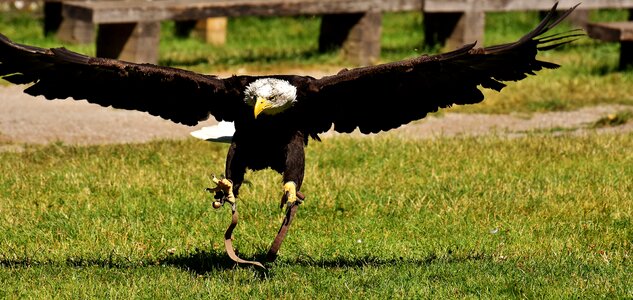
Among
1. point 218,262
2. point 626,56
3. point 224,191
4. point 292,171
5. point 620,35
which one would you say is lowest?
point 218,262

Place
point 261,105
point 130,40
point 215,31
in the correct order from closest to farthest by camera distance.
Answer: point 261,105
point 130,40
point 215,31

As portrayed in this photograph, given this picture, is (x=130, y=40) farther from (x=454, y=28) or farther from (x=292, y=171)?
(x=292, y=171)

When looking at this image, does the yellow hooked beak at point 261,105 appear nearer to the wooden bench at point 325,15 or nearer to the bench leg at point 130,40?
the wooden bench at point 325,15

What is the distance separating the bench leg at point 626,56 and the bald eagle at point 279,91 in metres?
7.39

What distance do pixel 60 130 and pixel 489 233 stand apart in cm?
452

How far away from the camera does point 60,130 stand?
10320 millimetres

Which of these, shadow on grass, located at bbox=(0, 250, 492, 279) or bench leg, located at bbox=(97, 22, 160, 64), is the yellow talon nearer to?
shadow on grass, located at bbox=(0, 250, 492, 279)

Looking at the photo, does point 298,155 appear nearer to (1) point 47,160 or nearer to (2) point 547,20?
(2) point 547,20

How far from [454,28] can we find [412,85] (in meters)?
8.22

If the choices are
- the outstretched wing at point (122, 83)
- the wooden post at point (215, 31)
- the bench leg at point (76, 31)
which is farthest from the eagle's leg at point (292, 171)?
the wooden post at point (215, 31)

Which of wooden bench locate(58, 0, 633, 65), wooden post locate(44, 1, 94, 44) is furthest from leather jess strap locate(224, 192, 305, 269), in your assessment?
wooden post locate(44, 1, 94, 44)

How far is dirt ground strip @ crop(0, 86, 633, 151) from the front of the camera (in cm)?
1011

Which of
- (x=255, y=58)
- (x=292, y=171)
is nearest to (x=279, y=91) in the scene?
(x=292, y=171)

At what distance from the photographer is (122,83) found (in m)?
6.43
